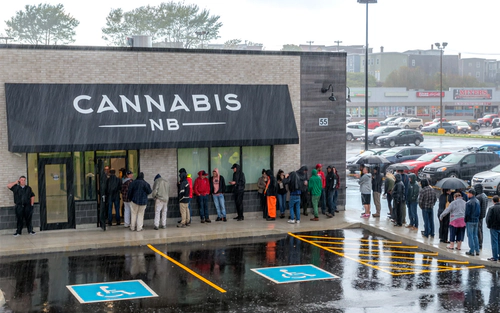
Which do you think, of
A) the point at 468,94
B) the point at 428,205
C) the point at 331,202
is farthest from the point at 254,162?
the point at 468,94

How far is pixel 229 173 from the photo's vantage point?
21.8m

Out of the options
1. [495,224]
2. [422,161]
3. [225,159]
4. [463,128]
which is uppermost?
[463,128]

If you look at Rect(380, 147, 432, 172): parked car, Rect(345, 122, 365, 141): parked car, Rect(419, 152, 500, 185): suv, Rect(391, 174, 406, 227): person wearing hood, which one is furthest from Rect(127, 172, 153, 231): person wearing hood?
Rect(345, 122, 365, 141): parked car

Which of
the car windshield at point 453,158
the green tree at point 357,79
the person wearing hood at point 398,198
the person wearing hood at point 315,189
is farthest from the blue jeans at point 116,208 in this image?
the green tree at point 357,79

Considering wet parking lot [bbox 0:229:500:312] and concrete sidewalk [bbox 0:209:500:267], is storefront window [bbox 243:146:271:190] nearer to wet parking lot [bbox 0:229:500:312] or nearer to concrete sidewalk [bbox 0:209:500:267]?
concrete sidewalk [bbox 0:209:500:267]

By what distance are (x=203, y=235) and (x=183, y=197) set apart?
1.69 m

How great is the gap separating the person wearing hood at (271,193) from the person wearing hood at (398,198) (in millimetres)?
3692

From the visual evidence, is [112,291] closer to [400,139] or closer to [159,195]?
[159,195]

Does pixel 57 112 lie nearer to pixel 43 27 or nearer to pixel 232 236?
pixel 232 236

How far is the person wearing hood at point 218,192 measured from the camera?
20781 millimetres

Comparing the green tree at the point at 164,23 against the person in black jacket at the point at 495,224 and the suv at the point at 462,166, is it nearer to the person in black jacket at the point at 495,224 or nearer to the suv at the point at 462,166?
the suv at the point at 462,166

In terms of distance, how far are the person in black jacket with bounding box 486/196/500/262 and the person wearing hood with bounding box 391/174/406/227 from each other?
14.9 ft

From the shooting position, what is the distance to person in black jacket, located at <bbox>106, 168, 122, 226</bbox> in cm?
1953

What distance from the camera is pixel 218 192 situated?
20.8 meters
